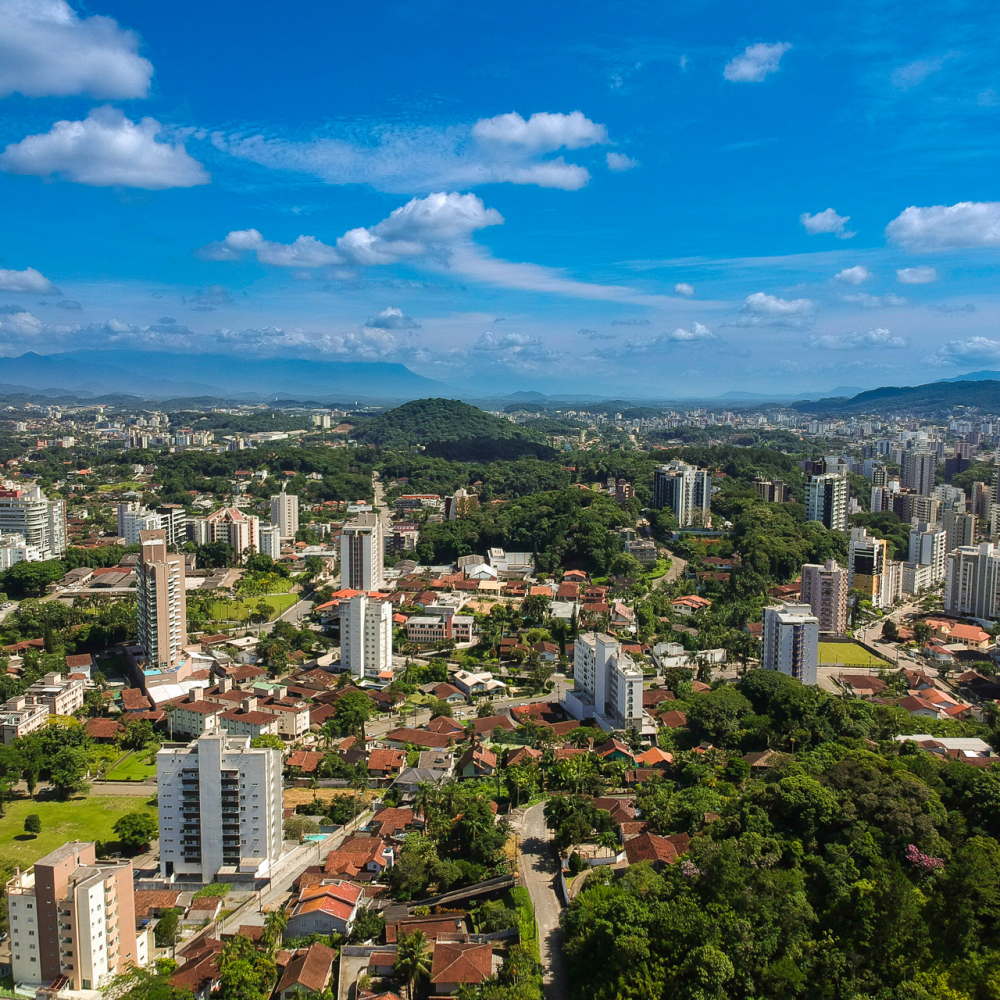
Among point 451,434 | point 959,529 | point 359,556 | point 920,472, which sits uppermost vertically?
point 451,434

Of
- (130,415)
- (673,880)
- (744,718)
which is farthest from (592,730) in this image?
(130,415)

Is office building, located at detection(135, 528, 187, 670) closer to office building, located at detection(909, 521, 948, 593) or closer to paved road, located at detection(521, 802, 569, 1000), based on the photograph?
paved road, located at detection(521, 802, 569, 1000)

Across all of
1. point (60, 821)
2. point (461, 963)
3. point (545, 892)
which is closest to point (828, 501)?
point (545, 892)

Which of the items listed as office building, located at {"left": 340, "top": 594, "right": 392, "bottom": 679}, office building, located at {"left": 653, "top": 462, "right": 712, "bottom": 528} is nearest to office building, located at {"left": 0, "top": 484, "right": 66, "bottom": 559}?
office building, located at {"left": 340, "top": 594, "right": 392, "bottom": 679}

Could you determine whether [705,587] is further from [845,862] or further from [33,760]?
[33,760]

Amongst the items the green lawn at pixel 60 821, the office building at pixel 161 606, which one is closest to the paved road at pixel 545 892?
the green lawn at pixel 60 821

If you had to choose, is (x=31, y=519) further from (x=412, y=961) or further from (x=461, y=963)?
(x=461, y=963)
